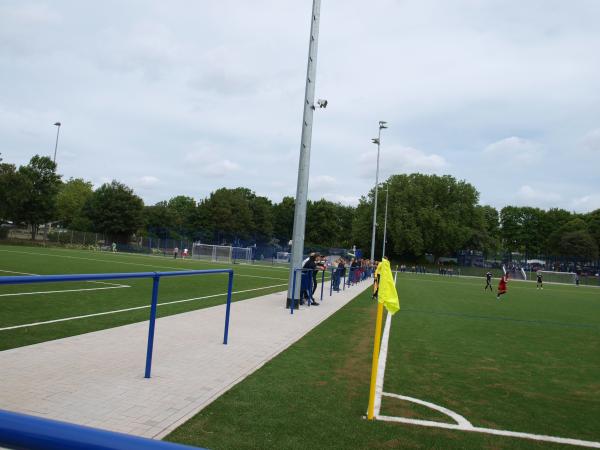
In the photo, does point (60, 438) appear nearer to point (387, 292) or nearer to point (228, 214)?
point (387, 292)

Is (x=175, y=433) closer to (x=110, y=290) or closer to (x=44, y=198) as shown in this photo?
(x=110, y=290)

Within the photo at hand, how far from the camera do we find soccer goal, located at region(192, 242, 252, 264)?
53250 millimetres

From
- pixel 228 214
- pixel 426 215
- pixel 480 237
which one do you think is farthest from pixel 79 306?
pixel 228 214

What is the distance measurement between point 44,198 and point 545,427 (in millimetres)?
62492

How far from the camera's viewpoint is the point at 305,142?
13516 mm

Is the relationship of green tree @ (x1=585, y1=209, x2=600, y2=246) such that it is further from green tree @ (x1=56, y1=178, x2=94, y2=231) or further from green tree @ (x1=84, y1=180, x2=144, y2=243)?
green tree @ (x1=56, y1=178, x2=94, y2=231)

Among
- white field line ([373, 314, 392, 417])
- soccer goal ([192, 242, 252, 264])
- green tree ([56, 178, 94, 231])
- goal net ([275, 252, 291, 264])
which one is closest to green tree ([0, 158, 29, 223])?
soccer goal ([192, 242, 252, 264])

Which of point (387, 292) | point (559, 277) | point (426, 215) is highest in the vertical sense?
point (426, 215)

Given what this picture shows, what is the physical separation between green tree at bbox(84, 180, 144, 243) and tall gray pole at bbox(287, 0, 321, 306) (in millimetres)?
63494

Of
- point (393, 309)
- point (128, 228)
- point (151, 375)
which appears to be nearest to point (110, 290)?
point (151, 375)

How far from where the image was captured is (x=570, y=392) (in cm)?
622

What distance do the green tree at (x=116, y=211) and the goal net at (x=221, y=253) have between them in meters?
22.4

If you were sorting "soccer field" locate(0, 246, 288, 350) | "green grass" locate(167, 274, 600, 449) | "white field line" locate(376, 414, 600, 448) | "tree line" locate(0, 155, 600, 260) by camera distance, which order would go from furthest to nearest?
"tree line" locate(0, 155, 600, 260), "soccer field" locate(0, 246, 288, 350), "white field line" locate(376, 414, 600, 448), "green grass" locate(167, 274, 600, 449)

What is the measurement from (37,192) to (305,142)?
5430cm
